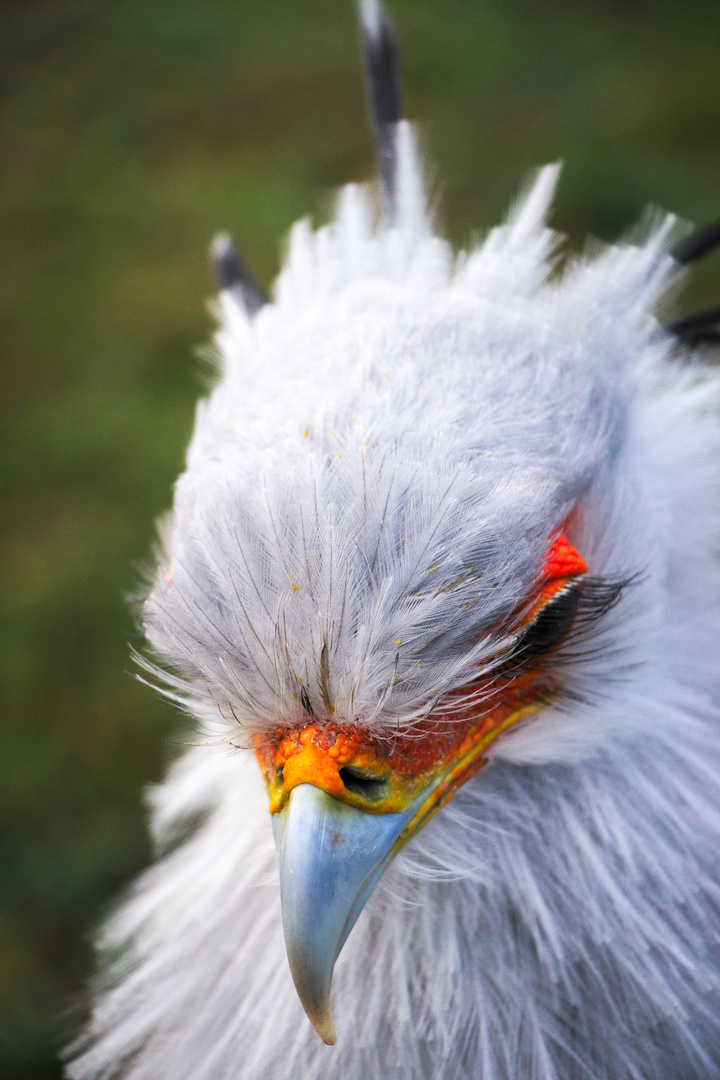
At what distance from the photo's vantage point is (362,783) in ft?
3.46

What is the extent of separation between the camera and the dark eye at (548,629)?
1.14 m

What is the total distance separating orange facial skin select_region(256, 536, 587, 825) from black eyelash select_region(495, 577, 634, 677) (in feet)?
0.06

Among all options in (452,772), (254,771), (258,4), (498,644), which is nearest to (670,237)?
(498,644)

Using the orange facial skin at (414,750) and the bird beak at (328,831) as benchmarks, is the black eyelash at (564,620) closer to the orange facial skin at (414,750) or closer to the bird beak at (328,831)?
the orange facial skin at (414,750)

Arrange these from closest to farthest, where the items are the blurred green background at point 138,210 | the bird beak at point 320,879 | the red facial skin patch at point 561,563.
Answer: the bird beak at point 320,879 → the red facial skin patch at point 561,563 → the blurred green background at point 138,210

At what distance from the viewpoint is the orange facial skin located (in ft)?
3.43

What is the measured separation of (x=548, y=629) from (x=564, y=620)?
0.02 meters

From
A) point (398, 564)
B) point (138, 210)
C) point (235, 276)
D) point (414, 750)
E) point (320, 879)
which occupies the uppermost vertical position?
point (138, 210)

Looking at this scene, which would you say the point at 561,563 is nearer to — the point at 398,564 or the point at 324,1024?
the point at 398,564

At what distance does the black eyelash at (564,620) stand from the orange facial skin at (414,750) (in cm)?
2

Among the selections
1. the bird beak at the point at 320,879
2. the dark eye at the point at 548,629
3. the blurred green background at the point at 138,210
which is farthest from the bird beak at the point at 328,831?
the blurred green background at the point at 138,210

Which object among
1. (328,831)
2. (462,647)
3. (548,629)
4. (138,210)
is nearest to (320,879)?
(328,831)


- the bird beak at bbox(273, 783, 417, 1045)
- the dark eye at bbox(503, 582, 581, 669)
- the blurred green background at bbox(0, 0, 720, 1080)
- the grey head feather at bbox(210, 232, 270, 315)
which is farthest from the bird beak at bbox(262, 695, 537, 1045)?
the blurred green background at bbox(0, 0, 720, 1080)

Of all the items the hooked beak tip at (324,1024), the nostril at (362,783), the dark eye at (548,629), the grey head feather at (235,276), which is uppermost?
the grey head feather at (235,276)
